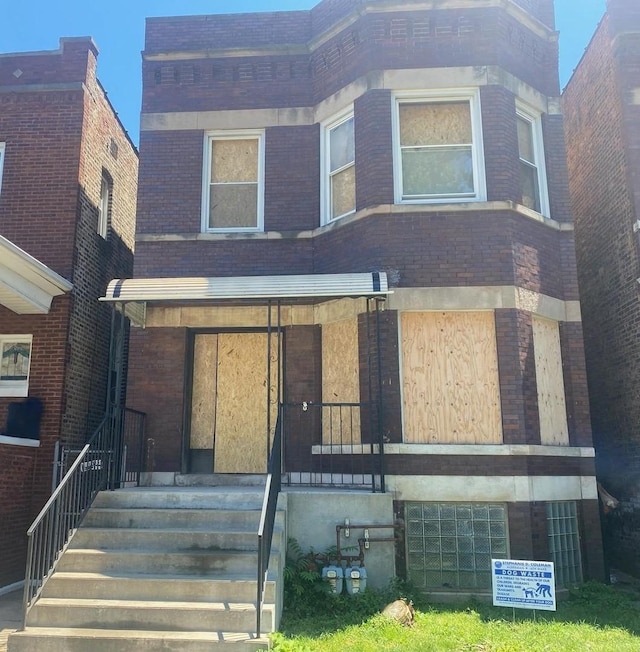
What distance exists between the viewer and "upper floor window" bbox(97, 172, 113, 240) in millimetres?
11742

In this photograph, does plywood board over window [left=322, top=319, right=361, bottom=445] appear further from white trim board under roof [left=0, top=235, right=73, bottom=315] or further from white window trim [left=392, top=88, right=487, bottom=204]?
white trim board under roof [left=0, top=235, right=73, bottom=315]

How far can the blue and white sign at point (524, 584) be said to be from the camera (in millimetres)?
6199

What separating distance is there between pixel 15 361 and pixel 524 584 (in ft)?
25.2

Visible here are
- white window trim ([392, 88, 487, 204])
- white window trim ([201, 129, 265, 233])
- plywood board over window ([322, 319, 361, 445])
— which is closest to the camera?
plywood board over window ([322, 319, 361, 445])

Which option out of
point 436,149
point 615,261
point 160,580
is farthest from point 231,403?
point 615,261

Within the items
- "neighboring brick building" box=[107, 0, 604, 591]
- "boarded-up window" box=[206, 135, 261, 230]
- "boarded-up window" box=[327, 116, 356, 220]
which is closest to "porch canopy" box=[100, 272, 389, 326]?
"neighboring brick building" box=[107, 0, 604, 591]

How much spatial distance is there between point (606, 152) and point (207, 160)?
6.41 metres

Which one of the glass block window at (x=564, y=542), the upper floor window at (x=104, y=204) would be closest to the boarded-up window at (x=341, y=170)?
the upper floor window at (x=104, y=204)

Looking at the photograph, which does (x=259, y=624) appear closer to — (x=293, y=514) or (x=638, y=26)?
(x=293, y=514)

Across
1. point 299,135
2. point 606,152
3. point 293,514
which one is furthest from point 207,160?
point 606,152

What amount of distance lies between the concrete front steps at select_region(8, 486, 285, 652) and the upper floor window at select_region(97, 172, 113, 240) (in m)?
5.88

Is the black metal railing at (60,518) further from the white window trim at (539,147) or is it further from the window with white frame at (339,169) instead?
the white window trim at (539,147)

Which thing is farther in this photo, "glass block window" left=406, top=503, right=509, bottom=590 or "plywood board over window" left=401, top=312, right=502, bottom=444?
"plywood board over window" left=401, top=312, right=502, bottom=444

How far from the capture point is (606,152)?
34.8ft
